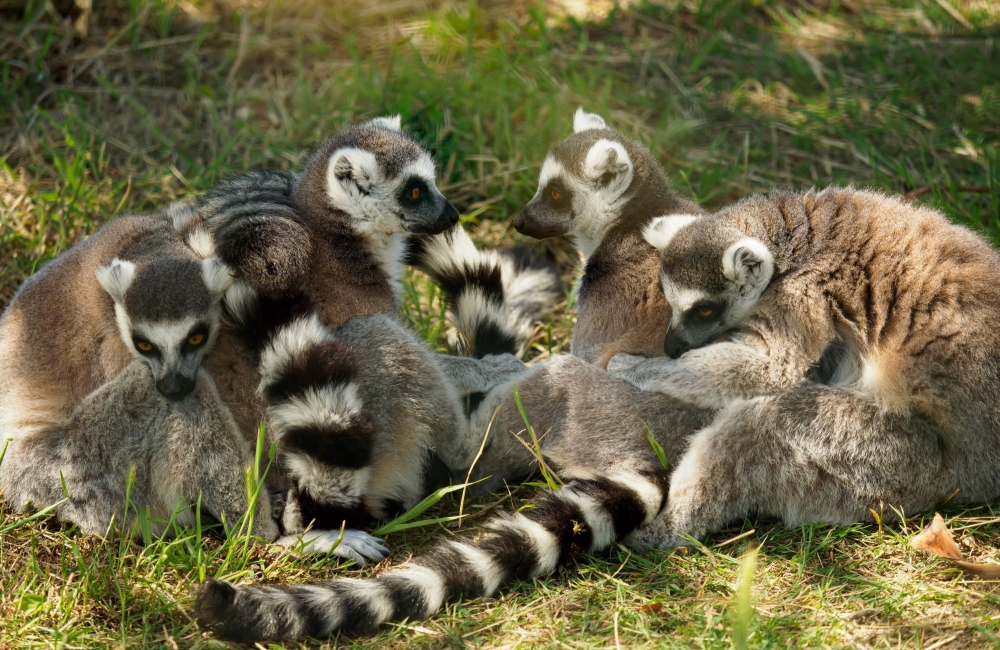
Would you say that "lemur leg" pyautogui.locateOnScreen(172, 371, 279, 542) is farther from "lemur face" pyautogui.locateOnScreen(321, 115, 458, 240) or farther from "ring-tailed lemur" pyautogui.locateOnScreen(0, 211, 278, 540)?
"lemur face" pyautogui.locateOnScreen(321, 115, 458, 240)

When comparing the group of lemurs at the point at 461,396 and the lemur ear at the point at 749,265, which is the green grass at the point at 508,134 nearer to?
the group of lemurs at the point at 461,396

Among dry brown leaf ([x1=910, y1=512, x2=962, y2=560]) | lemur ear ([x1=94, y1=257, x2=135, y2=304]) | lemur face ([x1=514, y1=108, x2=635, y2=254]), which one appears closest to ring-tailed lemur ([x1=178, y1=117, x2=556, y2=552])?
lemur ear ([x1=94, y1=257, x2=135, y2=304])

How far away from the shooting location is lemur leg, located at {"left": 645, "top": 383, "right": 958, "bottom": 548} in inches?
125

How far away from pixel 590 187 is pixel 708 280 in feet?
2.77

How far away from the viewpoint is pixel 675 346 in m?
3.58

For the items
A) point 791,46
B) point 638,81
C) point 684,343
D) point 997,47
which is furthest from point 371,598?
point 997,47

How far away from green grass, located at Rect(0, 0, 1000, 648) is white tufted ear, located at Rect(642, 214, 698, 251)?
1.00 metres

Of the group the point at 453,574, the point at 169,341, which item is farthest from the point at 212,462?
the point at 453,574

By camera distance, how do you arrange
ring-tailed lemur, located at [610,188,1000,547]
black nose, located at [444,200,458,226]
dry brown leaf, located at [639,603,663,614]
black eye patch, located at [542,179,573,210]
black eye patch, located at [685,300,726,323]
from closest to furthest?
dry brown leaf, located at [639,603,663,614]
ring-tailed lemur, located at [610,188,1000,547]
black eye patch, located at [685,300,726,323]
black nose, located at [444,200,458,226]
black eye patch, located at [542,179,573,210]

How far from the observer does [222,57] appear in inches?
245

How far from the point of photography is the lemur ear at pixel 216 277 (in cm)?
332

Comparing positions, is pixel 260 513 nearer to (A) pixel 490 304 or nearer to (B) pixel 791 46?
(A) pixel 490 304

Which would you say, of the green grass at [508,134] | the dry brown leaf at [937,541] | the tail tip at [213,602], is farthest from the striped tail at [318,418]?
the dry brown leaf at [937,541]

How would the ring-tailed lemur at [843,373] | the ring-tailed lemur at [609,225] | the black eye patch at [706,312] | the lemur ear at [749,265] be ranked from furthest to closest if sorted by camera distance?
the ring-tailed lemur at [609,225]
the black eye patch at [706,312]
the lemur ear at [749,265]
the ring-tailed lemur at [843,373]
